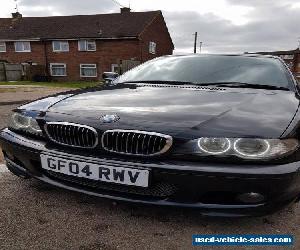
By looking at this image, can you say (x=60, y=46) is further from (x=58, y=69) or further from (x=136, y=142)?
(x=136, y=142)

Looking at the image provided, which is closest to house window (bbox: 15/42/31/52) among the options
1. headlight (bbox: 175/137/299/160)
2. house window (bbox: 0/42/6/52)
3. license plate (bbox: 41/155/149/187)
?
house window (bbox: 0/42/6/52)

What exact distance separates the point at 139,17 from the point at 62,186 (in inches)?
1186

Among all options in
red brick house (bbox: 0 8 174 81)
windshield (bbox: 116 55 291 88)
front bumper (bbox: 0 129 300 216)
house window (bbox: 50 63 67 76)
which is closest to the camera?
front bumper (bbox: 0 129 300 216)

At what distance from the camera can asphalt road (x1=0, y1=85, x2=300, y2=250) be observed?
2043 millimetres

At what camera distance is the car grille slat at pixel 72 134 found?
2166 millimetres

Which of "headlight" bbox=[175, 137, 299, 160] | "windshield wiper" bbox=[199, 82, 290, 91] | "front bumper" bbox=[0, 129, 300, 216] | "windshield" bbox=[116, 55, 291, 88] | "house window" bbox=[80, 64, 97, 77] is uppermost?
"windshield" bbox=[116, 55, 291, 88]

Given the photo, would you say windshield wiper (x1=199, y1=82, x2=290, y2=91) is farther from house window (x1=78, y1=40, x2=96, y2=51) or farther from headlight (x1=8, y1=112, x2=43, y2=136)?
house window (x1=78, y1=40, x2=96, y2=51)

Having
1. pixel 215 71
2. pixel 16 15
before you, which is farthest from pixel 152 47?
pixel 215 71

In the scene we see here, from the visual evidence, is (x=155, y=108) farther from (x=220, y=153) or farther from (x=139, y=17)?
(x=139, y=17)

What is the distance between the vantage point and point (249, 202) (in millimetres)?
2004

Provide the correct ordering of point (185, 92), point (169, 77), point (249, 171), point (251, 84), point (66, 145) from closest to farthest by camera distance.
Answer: point (249, 171)
point (66, 145)
point (185, 92)
point (251, 84)
point (169, 77)

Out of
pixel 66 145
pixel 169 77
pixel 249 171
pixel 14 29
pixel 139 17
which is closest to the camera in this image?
pixel 249 171

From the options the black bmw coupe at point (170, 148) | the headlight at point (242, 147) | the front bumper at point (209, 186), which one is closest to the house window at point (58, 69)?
the black bmw coupe at point (170, 148)

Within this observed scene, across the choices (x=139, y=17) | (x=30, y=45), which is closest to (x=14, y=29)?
(x=30, y=45)
